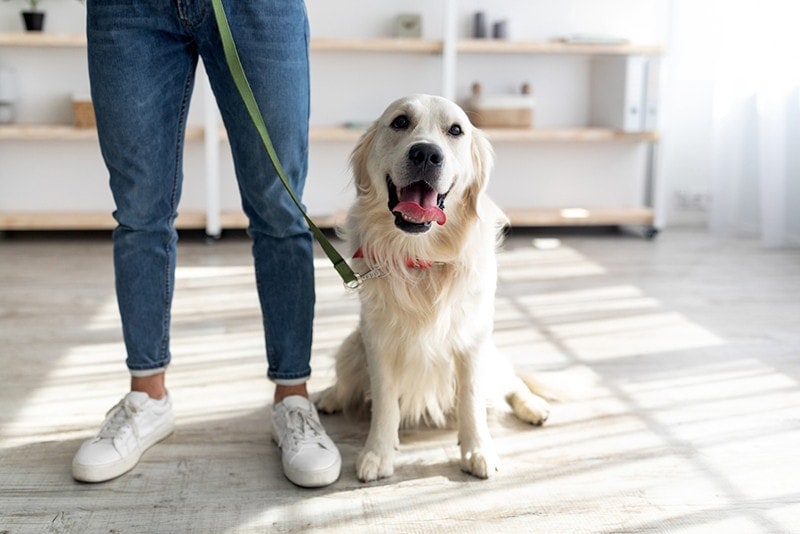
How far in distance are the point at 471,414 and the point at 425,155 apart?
0.53 metres

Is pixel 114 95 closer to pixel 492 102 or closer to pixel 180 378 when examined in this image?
pixel 180 378

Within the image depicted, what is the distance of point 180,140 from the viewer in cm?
166

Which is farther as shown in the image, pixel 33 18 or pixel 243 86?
pixel 33 18

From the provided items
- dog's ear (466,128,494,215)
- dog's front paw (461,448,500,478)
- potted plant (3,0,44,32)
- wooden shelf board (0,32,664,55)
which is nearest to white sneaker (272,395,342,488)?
dog's front paw (461,448,500,478)

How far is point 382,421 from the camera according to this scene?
1.67m

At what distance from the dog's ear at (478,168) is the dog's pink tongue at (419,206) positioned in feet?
0.36

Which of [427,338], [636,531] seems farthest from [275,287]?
[636,531]

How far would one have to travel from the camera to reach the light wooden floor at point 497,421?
4.85ft

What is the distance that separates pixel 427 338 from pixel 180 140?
2.09 ft

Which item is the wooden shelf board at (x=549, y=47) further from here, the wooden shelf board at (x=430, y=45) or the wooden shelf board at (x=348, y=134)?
the wooden shelf board at (x=348, y=134)

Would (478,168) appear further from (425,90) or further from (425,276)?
(425,90)

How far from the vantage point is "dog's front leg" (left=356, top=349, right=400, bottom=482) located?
163 cm

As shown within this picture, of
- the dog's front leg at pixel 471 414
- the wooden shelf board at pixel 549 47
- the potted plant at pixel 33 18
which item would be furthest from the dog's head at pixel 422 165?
the potted plant at pixel 33 18

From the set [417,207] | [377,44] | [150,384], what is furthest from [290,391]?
[377,44]
